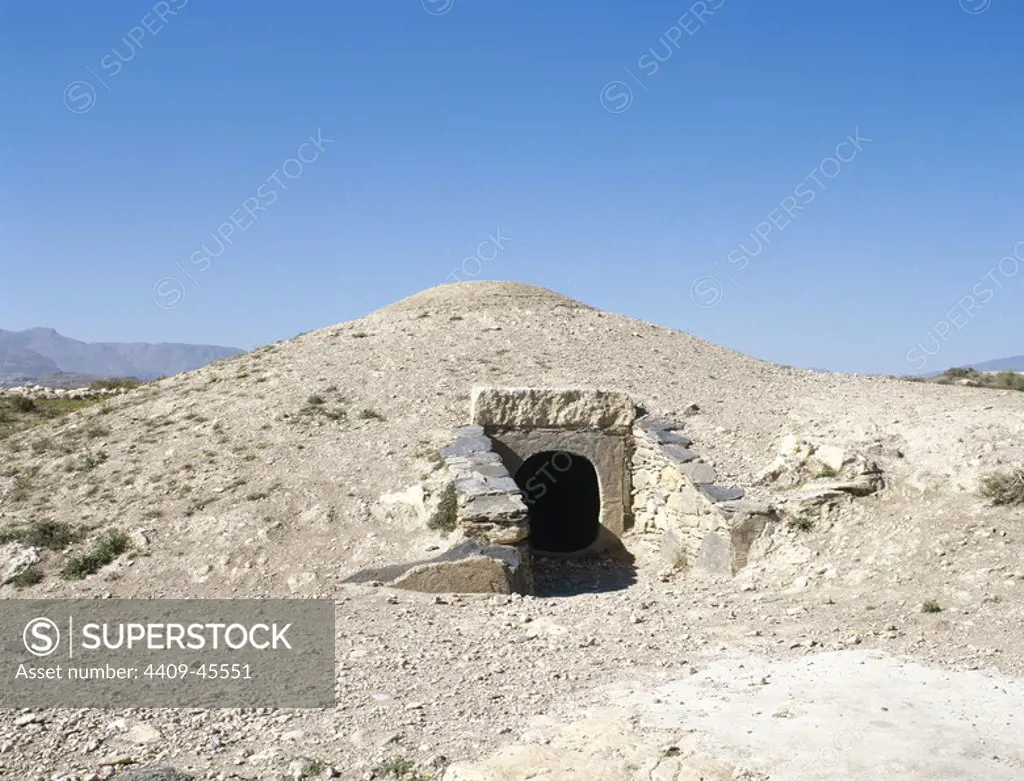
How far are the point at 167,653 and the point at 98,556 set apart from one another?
3069mm

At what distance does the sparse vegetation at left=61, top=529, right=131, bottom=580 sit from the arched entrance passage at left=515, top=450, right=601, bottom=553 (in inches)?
227

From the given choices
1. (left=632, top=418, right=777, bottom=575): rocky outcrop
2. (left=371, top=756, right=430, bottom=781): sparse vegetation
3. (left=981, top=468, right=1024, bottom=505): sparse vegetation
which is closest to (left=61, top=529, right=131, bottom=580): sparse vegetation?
(left=371, top=756, right=430, bottom=781): sparse vegetation

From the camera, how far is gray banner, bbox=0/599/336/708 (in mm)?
6113

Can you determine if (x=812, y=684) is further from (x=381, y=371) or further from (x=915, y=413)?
(x=381, y=371)

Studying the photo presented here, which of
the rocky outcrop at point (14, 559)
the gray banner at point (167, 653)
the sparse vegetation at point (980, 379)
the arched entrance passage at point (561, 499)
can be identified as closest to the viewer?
the gray banner at point (167, 653)

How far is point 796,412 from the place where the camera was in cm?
1279

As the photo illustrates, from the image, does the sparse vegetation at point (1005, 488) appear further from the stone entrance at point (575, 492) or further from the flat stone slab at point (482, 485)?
the flat stone slab at point (482, 485)

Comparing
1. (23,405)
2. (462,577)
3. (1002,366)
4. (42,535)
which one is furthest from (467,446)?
(1002,366)

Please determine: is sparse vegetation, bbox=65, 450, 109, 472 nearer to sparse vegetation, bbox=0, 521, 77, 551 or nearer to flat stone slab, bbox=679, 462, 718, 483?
sparse vegetation, bbox=0, 521, 77, 551

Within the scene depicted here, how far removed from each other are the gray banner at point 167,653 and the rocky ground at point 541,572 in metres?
0.30

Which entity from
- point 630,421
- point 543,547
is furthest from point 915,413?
point 543,547

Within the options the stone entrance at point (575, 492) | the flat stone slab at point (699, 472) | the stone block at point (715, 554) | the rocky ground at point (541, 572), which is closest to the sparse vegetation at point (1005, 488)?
the rocky ground at point (541, 572)

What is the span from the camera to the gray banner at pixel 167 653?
6113 mm

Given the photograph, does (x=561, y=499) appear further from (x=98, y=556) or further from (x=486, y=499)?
(x=98, y=556)
